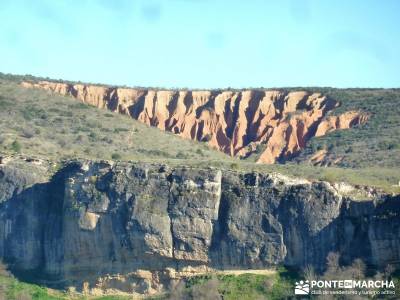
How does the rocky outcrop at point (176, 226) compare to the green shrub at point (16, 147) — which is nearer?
the rocky outcrop at point (176, 226)

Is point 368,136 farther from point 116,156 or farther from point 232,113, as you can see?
point 116,156

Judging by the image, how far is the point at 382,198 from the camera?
219 ft

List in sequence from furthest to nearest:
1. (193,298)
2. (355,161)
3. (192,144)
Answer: (192,144) < (355,161) < (193,298)

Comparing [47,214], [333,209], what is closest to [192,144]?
[47,214]

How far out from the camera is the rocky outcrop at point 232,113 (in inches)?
3839

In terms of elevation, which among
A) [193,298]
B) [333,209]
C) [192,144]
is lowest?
[193,298]

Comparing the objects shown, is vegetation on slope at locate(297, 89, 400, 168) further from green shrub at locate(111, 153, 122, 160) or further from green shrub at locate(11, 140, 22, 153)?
green shrub at locate(11, 140, 22, 153)

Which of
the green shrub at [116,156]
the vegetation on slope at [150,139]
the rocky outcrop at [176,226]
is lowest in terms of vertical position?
the rocky outcrop at [176,226]

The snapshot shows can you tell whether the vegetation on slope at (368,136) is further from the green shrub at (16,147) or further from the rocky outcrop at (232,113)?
the green shrub at (16,147)

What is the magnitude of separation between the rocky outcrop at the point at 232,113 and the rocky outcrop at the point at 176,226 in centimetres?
2595

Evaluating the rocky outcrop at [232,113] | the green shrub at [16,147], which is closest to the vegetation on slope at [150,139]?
the green shrub at [16,147]

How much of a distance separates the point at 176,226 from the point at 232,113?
33.3 metres

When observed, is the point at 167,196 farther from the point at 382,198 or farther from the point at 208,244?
the point at 382,198

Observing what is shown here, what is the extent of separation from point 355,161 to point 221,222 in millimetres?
16903
